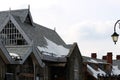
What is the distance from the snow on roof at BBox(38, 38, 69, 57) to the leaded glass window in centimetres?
258

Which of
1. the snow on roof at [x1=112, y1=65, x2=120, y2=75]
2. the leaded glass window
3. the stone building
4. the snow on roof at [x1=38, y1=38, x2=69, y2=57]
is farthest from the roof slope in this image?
the snow on roof at [x1=112, y1=65, x2=120, y2=75]

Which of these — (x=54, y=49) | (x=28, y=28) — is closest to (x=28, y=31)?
(x=28, y=28)

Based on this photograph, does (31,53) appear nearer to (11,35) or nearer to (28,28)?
(11,35)

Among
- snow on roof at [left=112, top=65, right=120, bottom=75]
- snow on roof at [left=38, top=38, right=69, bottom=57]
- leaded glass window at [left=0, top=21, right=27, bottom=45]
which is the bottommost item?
snow on roof at [left=112, top=65, right=120, bottom=75]

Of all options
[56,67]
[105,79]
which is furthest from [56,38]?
[105,79]

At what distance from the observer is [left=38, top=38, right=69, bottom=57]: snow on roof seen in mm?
49031

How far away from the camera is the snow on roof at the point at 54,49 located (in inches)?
1930

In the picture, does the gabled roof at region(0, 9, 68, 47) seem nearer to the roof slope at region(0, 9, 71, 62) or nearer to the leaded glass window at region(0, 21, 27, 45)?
the roof slope at region(0, 9, 71, 62)

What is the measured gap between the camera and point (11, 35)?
158ft

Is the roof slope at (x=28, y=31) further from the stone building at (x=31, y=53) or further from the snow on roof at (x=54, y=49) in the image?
the snow on roof at (x=54, y=49)

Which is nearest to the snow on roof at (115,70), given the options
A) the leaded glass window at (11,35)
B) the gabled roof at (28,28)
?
the gabled roof at (28,28)

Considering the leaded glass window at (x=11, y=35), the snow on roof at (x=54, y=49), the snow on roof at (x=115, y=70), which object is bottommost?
the snow on roof at (x=115, y=70)

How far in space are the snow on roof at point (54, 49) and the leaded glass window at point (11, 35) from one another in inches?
102

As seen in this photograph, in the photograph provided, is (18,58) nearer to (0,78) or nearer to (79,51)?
(0,78)
